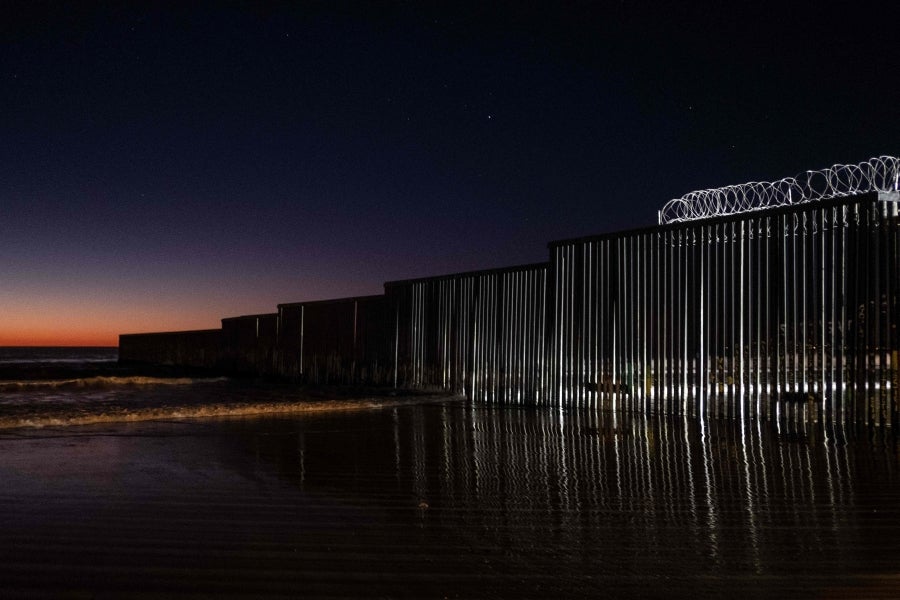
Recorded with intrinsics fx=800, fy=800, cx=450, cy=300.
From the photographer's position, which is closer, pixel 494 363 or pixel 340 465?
pixel 340 465

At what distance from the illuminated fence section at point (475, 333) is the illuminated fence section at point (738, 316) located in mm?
483

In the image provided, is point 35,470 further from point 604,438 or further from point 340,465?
point 604,438

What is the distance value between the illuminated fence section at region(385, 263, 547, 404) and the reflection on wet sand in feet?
17.3

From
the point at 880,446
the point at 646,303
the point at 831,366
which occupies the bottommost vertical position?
the point at 880,446

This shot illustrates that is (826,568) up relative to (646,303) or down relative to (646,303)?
down

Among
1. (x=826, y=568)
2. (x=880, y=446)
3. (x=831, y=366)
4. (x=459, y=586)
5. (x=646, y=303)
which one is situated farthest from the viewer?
(x=646, y=303)

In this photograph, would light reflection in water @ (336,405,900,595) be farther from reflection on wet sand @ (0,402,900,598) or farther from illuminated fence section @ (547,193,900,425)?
illuminated fence section @ (547,193,900,425)

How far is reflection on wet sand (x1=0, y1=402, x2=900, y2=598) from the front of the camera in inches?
105

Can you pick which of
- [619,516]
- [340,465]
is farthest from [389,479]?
[619,516]

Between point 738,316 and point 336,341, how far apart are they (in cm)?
1048

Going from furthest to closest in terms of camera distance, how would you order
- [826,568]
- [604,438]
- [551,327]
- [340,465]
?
[551,327]
[604,438]
[340,465]
[826,568]

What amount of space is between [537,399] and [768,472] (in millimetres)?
6654

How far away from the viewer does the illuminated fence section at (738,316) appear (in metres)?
7.57

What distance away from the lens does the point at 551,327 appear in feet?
37.9
